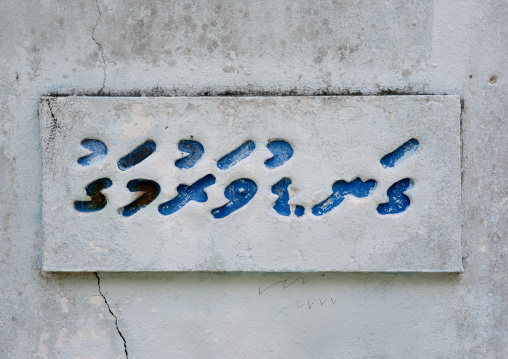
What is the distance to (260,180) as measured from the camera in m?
1.98

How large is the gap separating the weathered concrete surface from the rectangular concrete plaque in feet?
0.34

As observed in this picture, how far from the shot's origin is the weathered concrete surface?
6.59 ft

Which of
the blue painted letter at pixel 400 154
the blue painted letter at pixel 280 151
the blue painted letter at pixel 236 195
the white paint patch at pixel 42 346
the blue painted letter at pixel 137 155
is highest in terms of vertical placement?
the blue painted letter at pixel 137 155

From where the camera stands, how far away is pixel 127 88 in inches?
79.7

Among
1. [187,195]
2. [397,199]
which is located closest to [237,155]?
[187,195]

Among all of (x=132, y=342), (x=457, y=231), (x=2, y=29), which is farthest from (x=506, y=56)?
(x=2, y=29)

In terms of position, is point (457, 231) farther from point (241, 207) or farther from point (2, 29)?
point (2, 29)

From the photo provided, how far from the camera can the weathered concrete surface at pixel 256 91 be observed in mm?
2008

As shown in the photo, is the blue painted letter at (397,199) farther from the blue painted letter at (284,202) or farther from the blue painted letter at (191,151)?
the blue painted letter at (191,151)

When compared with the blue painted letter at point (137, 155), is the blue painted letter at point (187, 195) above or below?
below

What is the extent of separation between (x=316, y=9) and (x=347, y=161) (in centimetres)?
68

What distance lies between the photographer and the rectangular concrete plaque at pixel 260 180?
6.43 ft

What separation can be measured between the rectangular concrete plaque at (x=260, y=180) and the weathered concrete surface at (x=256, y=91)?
102 millimetres

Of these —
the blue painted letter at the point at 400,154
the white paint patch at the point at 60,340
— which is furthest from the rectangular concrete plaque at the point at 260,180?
the white paint patch at the point at 60,340
